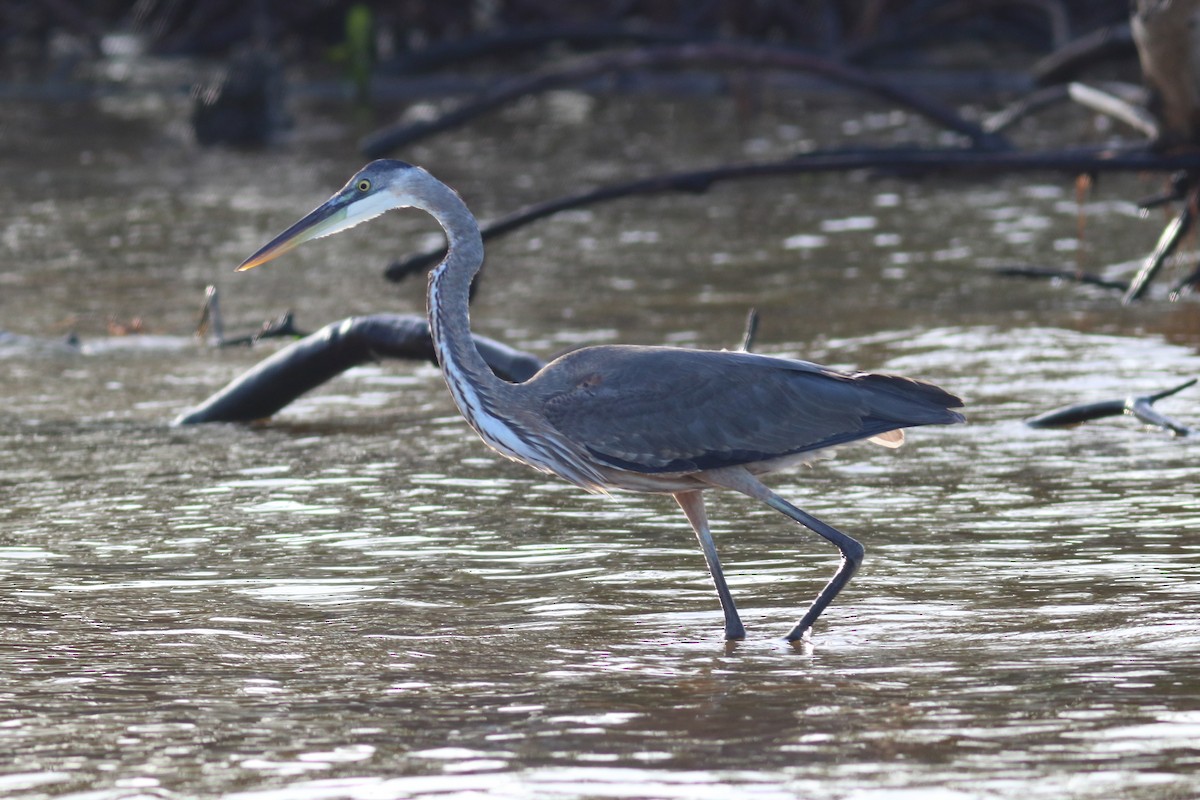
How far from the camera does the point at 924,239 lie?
1389 centimetres

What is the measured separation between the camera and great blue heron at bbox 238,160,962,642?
5855 mm

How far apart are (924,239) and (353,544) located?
7.98 metres

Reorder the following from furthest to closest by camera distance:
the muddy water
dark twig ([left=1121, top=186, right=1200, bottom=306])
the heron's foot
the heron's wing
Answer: dark twig ([left=1121, top=186, right=1200, bottom=306])
the heron's wing
the heron's foot
the muddy water

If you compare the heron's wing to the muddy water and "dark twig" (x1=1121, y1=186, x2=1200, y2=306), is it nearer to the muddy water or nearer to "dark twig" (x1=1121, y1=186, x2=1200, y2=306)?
the muddy water

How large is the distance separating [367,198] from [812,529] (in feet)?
5.76

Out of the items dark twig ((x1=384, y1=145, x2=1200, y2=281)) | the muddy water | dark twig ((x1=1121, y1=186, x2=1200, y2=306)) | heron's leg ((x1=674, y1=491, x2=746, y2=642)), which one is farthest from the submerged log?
dark twig ((x1=1121, y1=186, x2=1200, y2=306))

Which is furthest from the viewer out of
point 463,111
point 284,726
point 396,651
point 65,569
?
point 463,111

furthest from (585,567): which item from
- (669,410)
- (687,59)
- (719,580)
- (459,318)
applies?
(687,59)

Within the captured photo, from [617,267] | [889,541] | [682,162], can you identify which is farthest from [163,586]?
[682,162]

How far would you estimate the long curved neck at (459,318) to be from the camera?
19.4 feet

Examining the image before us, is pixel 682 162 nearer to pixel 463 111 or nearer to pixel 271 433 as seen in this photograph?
pixel 463 111

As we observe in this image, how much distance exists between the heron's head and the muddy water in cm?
114

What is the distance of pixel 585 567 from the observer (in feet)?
21.0

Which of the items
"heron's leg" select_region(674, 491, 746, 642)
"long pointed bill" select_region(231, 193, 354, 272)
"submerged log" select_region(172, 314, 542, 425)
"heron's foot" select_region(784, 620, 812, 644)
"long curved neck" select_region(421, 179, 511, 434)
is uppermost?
"long pointed bill" select_region(231, 193, 354, 272)
